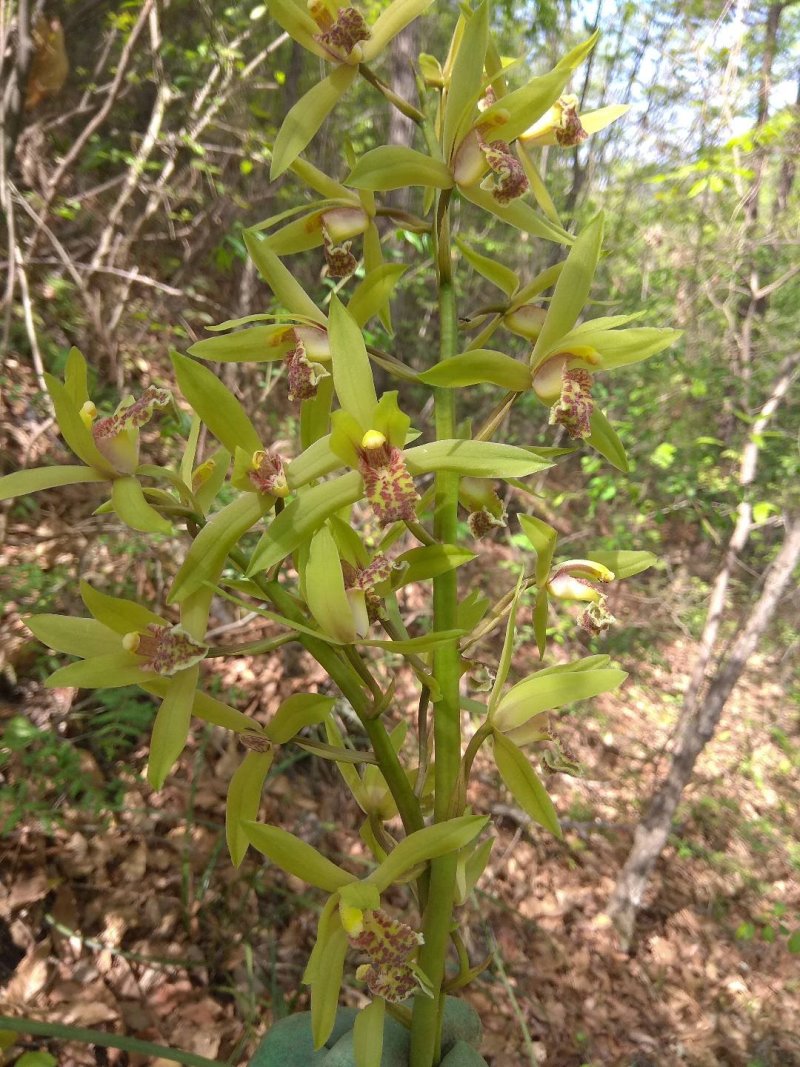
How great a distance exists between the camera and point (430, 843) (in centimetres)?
104

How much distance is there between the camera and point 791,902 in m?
4.47

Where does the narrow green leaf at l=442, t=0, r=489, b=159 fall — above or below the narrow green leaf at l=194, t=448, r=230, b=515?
above

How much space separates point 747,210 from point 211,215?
400cm

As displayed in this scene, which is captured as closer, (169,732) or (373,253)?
(169,732)

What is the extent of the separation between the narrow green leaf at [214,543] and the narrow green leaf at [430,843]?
1.79ft

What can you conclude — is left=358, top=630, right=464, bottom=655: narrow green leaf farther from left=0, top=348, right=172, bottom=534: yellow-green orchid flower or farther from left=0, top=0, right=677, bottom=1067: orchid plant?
left=0, top=348, right=172, bottom=534: yellow-green orchid flower

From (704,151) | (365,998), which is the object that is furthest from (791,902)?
(704,151)

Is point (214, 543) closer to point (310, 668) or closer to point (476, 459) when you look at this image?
point (476, 459)

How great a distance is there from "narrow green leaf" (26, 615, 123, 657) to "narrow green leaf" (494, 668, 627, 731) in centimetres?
69

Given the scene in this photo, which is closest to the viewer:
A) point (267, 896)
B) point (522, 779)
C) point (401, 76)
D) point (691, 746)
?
point (522, 779)

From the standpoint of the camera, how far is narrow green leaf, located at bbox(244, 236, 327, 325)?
1114mm

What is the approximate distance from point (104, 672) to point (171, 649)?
0.40ft

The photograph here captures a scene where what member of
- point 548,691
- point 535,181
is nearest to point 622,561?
point 548,691

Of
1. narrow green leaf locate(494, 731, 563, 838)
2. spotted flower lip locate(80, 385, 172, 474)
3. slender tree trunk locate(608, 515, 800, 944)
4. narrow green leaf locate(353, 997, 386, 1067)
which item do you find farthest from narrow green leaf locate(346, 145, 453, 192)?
slender tree trunk locate(608, 515, 800, 944)
